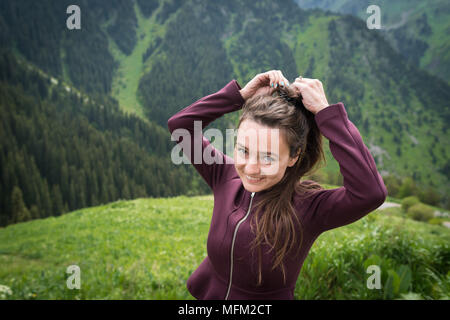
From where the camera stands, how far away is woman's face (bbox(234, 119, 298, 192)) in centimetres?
168

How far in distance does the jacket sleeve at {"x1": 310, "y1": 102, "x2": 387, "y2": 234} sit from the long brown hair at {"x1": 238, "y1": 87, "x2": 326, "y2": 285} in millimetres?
174

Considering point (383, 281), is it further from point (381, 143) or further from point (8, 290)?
point (381, 143)

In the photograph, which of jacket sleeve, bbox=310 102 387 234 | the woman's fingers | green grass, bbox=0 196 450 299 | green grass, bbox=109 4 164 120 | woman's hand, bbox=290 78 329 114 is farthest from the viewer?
green grass, bbox=109 4 164 120

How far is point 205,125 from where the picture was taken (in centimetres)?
208

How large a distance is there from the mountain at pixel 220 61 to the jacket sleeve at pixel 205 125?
316ft

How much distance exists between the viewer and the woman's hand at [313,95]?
1615 mm

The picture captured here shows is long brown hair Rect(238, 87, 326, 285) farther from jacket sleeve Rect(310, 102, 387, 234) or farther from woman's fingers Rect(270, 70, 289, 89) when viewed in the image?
jacket sleeve Rect(310, 102, 387, 234)

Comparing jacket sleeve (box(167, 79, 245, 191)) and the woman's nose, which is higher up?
jacket sleeve (box(167, 79, 245, 191))

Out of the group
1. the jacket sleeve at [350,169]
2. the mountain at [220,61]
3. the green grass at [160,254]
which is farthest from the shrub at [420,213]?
the mountain at [220,61]

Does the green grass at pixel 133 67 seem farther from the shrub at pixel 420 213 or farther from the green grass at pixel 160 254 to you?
the green grass at pixel 160 254

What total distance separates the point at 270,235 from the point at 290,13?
719ft

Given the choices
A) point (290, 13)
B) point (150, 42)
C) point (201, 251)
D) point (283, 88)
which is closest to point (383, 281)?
point (283, 88)

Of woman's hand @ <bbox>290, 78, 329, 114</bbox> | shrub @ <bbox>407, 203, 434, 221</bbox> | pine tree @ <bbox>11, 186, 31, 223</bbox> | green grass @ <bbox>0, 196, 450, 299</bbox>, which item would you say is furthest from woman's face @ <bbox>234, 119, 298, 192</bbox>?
pine tree @ <bbox>11, 186, 31, 223</bbox>
